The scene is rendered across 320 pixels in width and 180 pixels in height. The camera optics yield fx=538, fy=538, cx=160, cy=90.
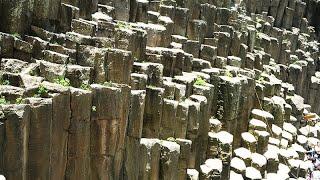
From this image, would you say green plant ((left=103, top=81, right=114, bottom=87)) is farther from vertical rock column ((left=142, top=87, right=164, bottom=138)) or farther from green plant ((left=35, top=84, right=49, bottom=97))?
green plant ((left=35, top=84, right=49, bottom=97))

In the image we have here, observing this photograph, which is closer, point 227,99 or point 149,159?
point 149,159

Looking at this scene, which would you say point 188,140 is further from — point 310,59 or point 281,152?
point 310,59

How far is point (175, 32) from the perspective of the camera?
19.1m

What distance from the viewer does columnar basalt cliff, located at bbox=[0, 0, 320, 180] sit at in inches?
395

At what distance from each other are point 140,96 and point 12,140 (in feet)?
13.0

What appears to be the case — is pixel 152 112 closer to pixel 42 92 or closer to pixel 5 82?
pixel 42 92

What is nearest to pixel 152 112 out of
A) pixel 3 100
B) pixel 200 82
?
pixel 200 82

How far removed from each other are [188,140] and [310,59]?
57.3 ft

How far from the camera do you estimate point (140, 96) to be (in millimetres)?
12328

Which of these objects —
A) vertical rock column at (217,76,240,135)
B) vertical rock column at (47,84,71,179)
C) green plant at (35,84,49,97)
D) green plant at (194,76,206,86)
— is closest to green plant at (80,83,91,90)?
vertical rock column at (47,84,71,179)

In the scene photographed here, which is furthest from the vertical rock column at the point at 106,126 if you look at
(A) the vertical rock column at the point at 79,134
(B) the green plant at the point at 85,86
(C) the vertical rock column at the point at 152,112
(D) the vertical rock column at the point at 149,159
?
(C) the vertical rock column at the point at 152,112

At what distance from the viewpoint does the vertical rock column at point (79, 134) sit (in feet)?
34.3

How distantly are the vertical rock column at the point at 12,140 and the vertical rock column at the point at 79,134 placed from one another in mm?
1498

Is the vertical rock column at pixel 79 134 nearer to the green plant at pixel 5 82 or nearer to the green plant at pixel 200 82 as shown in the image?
the green plant at pixel 5 82
